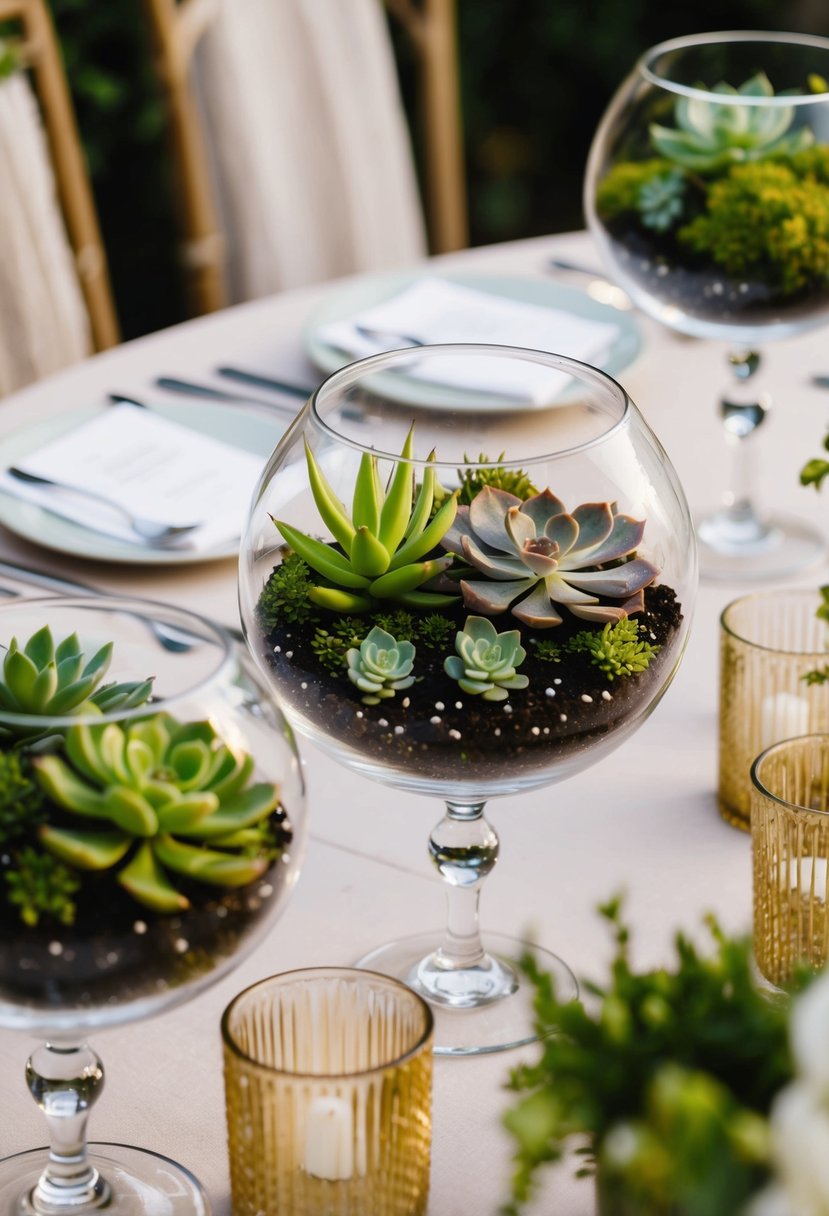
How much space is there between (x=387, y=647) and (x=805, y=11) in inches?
144

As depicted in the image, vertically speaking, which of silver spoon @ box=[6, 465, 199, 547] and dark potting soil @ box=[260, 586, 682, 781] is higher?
dark potting soil @ box=[260, 586, 682, 781]

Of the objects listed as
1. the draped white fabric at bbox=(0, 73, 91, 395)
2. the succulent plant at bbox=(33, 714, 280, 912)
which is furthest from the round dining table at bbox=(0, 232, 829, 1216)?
the draped white fabric at bbox=(0, 73, 91, 395)

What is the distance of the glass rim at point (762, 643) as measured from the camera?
33.9 inches

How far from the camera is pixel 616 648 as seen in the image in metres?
0.70

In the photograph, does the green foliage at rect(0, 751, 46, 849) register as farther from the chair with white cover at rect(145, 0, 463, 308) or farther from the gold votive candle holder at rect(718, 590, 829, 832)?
the chair with white cover at rect(145, 0, 463, 308)

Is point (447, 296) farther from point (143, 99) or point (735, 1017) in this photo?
point (143, 99)

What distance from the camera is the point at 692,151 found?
45.7 inches

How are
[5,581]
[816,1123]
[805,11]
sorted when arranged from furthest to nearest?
[805,11], [5,581], [816,1123]

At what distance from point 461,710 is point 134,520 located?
550 millimetres

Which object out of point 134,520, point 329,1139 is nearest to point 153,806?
point 329,1139

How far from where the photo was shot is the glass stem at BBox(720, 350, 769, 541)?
3.99ft

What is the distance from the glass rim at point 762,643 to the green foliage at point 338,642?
0.28 m

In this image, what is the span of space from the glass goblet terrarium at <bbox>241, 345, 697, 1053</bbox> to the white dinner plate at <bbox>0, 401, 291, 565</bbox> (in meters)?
0.39

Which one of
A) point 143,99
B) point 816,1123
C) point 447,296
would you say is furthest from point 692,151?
point 143,99
